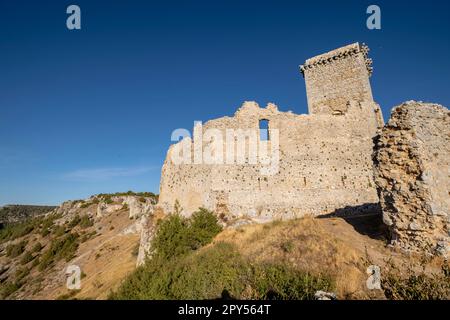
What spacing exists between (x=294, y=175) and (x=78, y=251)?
24.7m

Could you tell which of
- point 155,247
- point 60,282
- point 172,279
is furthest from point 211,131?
point 60,282

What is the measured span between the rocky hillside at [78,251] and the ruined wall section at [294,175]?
4.76 metres

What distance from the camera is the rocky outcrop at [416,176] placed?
20.3 ft

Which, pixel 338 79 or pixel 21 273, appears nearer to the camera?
pixel 338 79

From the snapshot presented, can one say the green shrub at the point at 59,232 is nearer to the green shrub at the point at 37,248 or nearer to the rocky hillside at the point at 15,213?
the green shrub at the point at 37,248

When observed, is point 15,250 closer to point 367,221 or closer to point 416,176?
point 367,221

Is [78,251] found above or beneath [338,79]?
beneath

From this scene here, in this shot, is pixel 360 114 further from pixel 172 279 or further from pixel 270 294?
pixel 172 279

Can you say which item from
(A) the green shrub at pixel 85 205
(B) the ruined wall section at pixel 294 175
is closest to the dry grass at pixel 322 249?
(B) the ruined wall section at pixel 294 175

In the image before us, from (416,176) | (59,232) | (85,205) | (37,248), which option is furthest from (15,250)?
(416,176)

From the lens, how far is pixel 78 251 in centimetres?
2591

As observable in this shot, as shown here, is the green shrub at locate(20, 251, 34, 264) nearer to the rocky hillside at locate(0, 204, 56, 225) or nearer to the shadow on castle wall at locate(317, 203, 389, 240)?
the shadow on castle wall at locate(317, 203, 389, 240)

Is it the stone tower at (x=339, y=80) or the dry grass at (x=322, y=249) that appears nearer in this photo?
the dry grass at (x=322, y=249)

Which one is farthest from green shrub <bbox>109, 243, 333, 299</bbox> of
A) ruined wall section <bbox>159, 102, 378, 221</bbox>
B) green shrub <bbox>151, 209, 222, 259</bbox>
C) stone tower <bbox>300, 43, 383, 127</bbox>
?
stone tower <bbox>300, 43, 383, 127</bbox>
